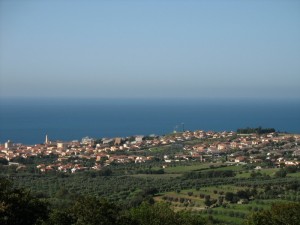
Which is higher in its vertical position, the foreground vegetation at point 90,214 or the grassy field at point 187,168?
the foreground vegetation at point 90,214

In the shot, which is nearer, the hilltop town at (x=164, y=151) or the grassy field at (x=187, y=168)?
the grassy field at (x=187, y=168)

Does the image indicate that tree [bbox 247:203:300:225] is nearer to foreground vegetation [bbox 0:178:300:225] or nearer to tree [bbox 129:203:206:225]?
foreground vegetation [bbox 0:178:300:225]

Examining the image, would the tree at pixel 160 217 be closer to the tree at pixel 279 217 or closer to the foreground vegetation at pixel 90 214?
the foreground vegetation at pixel 90 214

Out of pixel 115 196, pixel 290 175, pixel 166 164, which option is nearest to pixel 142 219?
pixel 115 196

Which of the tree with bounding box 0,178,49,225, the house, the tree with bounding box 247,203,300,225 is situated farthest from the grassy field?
the tree with bounding box 0,178,49,225

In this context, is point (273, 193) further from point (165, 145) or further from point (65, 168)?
point (165, 145)

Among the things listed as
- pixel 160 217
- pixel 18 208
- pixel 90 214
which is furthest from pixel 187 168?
pixel 18 208

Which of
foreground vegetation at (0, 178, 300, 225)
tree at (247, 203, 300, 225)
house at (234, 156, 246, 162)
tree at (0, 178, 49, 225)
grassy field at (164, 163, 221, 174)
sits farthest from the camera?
house at (234, 156, 246, 162)

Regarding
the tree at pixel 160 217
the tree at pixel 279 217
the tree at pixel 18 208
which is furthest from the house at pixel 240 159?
the tree at pixel 18 208
